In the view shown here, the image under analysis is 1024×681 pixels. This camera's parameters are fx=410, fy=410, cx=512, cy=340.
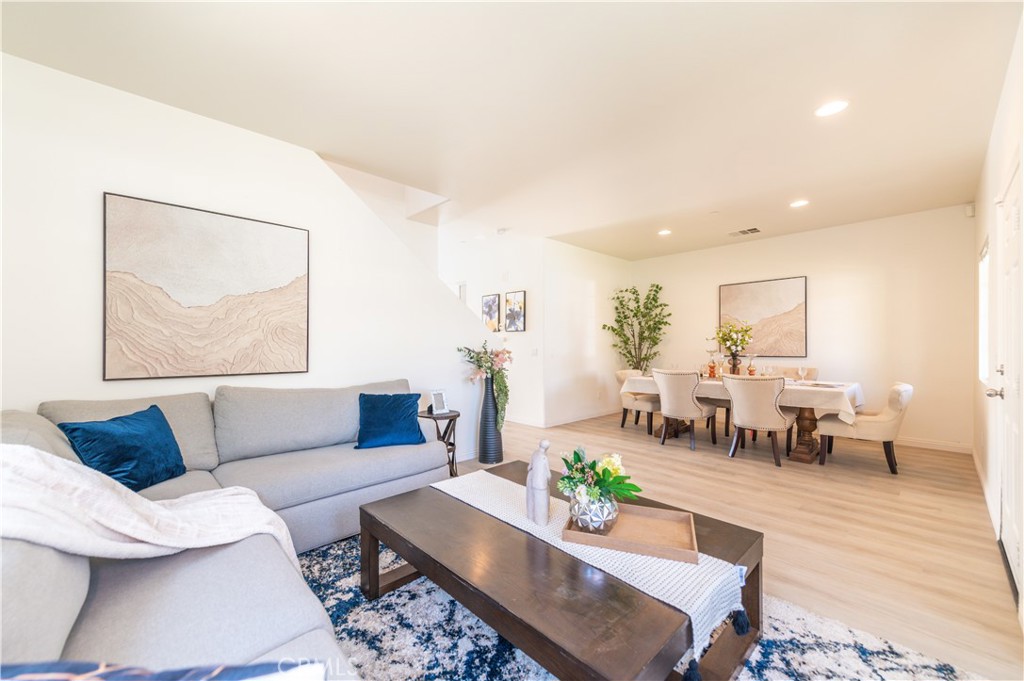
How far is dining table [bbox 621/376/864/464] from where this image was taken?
143 inches

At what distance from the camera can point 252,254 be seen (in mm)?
2834

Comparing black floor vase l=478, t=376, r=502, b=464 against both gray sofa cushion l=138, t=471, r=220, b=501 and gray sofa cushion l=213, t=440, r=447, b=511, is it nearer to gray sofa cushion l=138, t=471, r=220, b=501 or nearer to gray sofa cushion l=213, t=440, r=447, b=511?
gray sofa cushion l=213, t=440, r=447, b=511

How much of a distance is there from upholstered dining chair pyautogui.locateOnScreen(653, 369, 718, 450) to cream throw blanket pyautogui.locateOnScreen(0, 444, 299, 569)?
3862mm

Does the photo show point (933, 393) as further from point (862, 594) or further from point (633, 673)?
point (633, 673)

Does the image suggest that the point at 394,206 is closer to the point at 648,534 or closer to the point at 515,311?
the point at 515,311

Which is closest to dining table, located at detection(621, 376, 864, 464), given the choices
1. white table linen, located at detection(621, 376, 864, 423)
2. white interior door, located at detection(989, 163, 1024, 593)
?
white table linen, located at detection(621, 376, 864, 423)

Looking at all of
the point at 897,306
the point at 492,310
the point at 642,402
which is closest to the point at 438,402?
the point at 642,402

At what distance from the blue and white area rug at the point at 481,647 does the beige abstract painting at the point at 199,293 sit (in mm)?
1683

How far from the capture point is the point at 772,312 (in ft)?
18.0

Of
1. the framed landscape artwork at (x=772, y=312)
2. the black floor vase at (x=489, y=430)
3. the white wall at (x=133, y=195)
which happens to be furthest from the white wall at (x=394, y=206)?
the framed landscape artwork at (x=772, y=312)

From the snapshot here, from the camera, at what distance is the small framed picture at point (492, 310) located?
6176 millimetres

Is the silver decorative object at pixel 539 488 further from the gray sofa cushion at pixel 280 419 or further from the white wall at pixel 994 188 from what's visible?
the white wall at pixel 994 188

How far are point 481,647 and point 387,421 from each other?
163 centimetres

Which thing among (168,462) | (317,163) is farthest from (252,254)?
(168,462)
